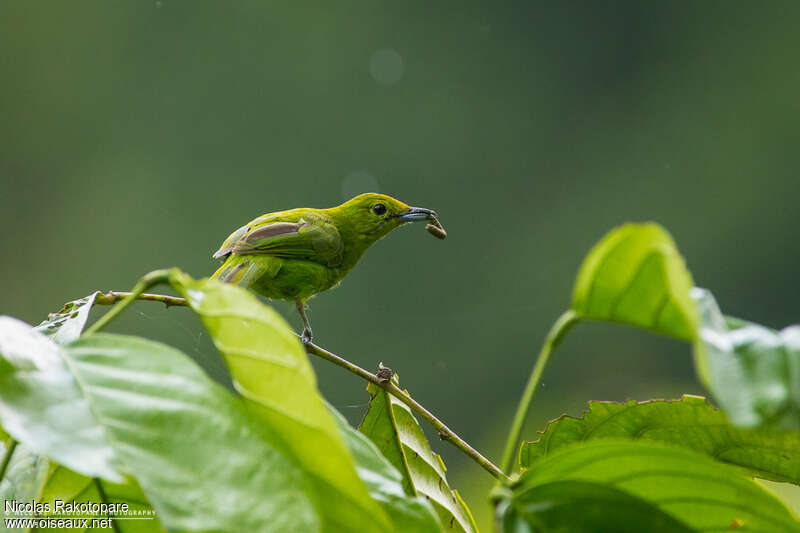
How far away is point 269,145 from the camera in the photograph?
28.4m

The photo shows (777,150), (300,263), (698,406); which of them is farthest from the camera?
(777,150)

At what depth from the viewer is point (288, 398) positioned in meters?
0.83

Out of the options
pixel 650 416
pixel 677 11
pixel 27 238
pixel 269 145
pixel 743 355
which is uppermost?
pixel 677 11

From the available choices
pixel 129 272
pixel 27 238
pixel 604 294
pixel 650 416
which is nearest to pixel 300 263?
pixel 650 416

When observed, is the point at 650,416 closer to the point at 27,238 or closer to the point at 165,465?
the point at 165,465

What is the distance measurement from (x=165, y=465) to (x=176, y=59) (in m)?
31.5

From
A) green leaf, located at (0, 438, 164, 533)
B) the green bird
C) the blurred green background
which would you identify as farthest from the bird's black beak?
the blurred green background

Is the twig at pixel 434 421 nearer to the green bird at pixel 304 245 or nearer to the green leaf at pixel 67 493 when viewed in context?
the green leaf at pixel 67 493

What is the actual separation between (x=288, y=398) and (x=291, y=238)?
10.3 ft

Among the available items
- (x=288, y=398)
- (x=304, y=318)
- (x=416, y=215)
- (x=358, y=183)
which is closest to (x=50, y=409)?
(x=288, y=398)

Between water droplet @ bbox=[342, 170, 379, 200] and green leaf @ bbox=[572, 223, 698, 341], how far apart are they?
2210 centimetres

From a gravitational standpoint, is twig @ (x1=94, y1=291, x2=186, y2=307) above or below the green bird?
above

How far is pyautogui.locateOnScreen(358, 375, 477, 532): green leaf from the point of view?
166cm

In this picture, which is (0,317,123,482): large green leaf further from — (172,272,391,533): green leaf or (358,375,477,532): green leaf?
(358,375,477,532): green leaf
